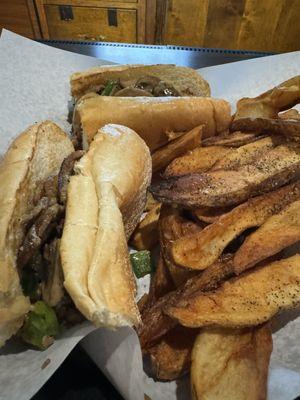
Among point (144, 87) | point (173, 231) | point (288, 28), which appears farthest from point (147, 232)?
point (288, 28)

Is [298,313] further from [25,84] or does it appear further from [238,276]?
[25,84]

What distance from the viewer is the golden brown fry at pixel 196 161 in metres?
1.65

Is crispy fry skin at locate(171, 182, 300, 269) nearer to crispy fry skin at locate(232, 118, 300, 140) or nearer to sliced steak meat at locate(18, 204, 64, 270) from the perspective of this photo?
crispy fry skin at locate(232, 118, 300, 140)

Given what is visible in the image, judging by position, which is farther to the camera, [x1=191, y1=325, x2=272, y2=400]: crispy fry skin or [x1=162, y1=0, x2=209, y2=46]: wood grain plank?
[x1=162, y1=0, x2=209, y2=46]: wood grain plank

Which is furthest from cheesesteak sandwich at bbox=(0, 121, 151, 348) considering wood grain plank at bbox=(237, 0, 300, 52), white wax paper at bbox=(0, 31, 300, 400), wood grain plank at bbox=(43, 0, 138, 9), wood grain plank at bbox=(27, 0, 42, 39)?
wood grain plank at bbox=(237, 0, 300, 52)

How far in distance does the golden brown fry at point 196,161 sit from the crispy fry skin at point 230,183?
0.12 m

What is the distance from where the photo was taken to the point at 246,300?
4.14 ft

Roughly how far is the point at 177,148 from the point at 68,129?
82 centimetres

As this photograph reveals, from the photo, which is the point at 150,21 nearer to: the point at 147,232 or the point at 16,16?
the point at 16,16

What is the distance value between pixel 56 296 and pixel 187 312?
46 centimetres

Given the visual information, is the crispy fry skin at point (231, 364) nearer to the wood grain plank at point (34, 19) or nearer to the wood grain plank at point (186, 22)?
the wood grain plank at point (186, 22)

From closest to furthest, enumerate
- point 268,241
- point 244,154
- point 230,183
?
1. point 268,241
2. point 230,183
3. point 244,154

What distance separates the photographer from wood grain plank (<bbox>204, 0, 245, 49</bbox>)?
4.66 m

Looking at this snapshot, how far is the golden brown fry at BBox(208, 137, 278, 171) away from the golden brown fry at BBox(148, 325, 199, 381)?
0.67 meters
